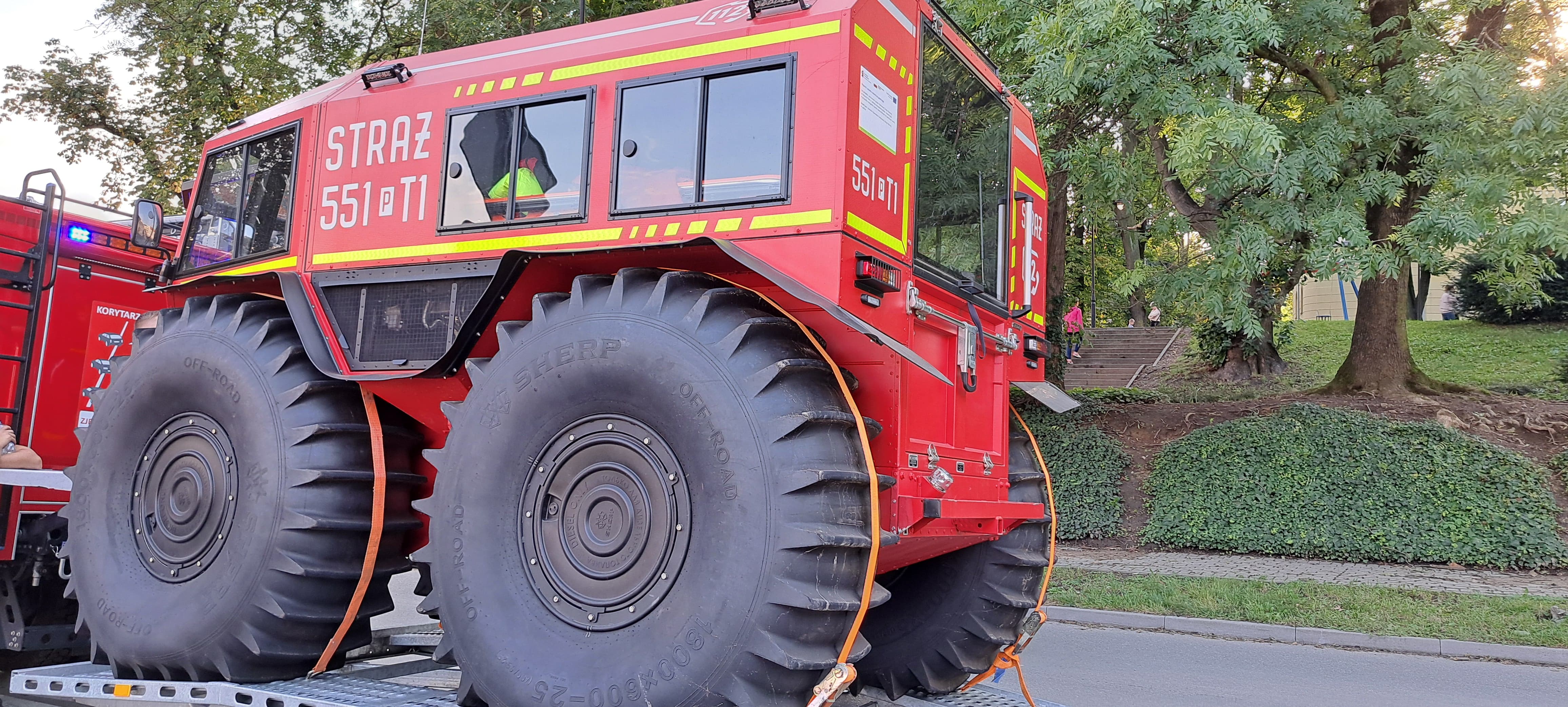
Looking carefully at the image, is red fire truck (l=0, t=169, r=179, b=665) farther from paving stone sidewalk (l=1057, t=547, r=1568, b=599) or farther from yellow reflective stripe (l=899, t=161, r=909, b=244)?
paving stone sidewalk (l=1057, t=547, r=1568, b=599)

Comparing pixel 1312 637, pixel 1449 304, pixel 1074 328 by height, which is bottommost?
pixel 1312 637

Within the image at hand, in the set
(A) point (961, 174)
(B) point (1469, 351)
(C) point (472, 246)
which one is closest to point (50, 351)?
(C) point (472, 246)

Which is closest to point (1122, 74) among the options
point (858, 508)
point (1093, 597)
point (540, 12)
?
point (1093, 597)

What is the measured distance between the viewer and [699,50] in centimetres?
425

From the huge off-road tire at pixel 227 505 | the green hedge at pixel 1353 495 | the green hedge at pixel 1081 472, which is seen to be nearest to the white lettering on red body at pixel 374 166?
the huge off-road tire at pixel 227 505

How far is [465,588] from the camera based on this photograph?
3.82m

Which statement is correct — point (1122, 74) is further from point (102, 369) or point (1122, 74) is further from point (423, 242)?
point (102, 369)

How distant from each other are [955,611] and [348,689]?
2717mm

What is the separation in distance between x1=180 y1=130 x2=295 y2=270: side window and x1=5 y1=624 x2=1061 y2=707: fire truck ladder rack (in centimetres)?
208

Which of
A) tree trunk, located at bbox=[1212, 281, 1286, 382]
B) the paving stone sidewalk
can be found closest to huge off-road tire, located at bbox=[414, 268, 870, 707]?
the paving stone sidewalk

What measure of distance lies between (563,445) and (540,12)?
14.8 meters

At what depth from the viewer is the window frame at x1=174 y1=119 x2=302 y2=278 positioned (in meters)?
5.25

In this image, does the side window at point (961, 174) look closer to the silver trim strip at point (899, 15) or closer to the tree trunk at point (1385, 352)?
the silver trim strip at point (899, 15)

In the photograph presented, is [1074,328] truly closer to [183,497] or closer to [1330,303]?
[183,497]
